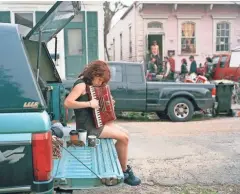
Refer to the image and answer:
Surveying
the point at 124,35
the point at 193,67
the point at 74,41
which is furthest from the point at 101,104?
the point at 124,35

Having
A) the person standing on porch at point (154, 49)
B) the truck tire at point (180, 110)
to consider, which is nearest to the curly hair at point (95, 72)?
the truck tire at point (180, 110)

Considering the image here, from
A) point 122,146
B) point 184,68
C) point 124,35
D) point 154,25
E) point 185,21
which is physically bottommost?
point 122,146

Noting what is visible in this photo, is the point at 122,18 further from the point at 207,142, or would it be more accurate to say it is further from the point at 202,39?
the point at 207,142

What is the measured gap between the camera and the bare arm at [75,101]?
3.69m

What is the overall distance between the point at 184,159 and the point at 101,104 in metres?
2.50

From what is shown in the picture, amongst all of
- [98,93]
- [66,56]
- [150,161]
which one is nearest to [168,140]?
[150,161]

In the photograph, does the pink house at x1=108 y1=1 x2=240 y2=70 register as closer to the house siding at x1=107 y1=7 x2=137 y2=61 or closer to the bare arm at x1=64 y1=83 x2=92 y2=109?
the house siding at x1=107 y1=7 x2=137 y2=61

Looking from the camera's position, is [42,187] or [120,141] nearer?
[42,187]

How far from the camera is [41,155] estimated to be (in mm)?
2318

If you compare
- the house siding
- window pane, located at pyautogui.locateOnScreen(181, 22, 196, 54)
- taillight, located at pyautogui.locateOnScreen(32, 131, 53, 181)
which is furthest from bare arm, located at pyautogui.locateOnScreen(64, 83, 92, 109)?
window pane, located at pyautogui.locateOnScreen(181, 22, 196, 54)

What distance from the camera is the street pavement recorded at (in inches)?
182

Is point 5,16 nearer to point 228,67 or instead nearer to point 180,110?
point 180,110

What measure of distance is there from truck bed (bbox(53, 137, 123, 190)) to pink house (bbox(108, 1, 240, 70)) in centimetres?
1581

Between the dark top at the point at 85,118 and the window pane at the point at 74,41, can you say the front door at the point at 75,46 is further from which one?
the dark top at the point at 85,118
